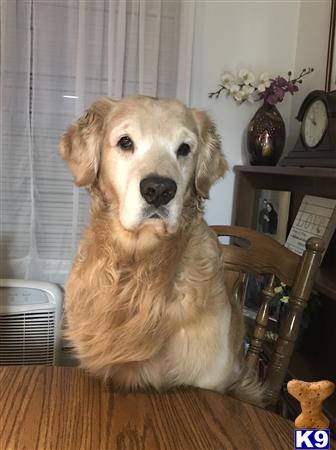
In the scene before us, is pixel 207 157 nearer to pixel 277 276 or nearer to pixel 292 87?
pixel 277 276

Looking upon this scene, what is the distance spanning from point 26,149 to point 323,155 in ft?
3.99

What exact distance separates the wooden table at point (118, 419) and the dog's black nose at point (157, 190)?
372 mm

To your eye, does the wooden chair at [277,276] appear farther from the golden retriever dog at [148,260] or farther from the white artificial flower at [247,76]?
the white artificial flower at [247,76]

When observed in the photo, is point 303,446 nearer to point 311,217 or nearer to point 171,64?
point 311,217

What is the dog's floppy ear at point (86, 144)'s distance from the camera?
3.63 feet

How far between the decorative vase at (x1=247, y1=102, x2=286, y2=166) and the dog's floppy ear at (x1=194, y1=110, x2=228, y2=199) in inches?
33.1

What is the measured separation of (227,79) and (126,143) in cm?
119

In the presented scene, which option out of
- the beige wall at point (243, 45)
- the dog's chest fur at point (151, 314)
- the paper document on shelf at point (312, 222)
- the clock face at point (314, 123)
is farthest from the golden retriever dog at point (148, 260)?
the beige wall at point (243, 45)

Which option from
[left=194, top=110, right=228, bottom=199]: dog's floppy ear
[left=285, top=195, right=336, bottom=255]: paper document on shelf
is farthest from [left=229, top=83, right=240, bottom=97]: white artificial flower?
[left=194, top=110, right=228, bottom=199]: dog's floppy ear

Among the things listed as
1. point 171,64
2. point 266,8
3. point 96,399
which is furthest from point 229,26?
point 96,399

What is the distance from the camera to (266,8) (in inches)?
83.6

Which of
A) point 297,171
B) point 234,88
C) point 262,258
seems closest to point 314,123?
point 297,171

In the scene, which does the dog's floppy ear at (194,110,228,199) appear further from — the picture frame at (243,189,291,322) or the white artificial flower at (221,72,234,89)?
the white artificial flower at (221,72,234,89)

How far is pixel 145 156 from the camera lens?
3.35 ft
